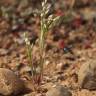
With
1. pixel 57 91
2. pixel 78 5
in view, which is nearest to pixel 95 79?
pixel 57 91

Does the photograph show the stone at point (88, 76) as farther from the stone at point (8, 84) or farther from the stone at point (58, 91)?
the stone at point (8, 84)

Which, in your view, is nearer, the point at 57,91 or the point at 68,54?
the point at 57,91

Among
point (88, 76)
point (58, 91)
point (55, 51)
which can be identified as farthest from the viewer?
point (55, 51)

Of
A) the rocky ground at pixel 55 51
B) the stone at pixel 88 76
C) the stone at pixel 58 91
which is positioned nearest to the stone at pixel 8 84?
the rocky ground at pixel 55 51

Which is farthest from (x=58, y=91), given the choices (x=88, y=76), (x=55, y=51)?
(x=55, y=51)

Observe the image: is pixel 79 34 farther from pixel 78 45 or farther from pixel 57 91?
pixel 57 91

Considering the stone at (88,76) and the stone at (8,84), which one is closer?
the stone at (8,84)

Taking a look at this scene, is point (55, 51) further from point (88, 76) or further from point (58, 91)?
point (58, 91)

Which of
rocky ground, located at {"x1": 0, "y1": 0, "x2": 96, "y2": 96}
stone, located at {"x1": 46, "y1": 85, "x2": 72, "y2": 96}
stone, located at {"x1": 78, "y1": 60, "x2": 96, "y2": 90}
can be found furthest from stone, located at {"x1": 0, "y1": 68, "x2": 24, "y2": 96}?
stone, located at {"x1": 78, "y1": 60, "x2": 96, "y2": 90}
